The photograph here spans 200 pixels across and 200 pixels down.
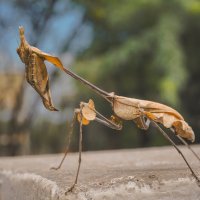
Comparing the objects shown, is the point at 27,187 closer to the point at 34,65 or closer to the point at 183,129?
the point at 34,65

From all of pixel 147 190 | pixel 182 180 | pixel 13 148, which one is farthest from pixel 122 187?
pixel 13 148

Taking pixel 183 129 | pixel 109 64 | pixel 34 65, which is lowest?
pixel 183 129

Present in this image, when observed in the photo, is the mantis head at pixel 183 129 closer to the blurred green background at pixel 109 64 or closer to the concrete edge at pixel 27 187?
the concrete edge at pixel 27 187

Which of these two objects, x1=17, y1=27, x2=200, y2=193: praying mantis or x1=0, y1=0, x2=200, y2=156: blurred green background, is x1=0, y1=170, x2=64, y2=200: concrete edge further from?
x1=0, y1=0, x2=200, y2=156: blurred green background

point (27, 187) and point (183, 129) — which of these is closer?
point (183, 129)

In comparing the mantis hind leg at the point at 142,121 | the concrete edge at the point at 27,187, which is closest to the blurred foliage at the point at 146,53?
the concrete edge at the point at 27,187

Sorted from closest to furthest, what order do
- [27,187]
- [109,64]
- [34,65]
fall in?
1. [34,65]
2. [27,187]
3. [109,64]

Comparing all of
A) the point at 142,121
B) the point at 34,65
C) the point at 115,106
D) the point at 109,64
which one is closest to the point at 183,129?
the point at 142,121

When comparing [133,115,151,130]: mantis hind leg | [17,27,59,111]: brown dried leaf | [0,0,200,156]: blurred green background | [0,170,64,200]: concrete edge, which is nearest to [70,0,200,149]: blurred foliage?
[0,0,200,156]: blurred green background

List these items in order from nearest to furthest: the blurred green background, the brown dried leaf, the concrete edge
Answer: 1. the concrete edge
2. the brown dried leaf
3. the blurred green background

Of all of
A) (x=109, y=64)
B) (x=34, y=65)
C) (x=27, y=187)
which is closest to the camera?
(x=34, y=65)
